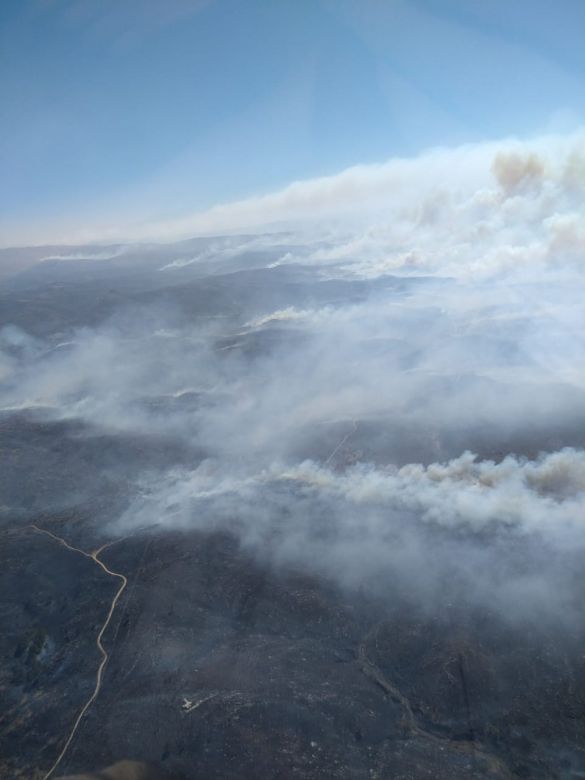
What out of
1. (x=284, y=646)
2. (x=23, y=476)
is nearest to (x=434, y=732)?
(x=284, y=646)

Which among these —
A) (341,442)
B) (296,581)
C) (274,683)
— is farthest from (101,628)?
(341,442)

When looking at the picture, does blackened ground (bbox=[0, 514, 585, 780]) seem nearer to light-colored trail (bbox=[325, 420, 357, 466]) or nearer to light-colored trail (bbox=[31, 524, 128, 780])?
light-colored trail (bbox=[31, 524, 128, 780])

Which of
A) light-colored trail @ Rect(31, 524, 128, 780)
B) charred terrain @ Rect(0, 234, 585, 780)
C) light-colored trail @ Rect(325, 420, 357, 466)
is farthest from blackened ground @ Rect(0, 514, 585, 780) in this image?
light-colored trail @ Rect(325, 420, 357, 466)

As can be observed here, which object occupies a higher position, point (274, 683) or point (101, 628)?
point (101, 628)

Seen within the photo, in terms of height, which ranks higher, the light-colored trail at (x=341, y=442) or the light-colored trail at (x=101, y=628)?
the light-colored trail at (x=101, y=628)

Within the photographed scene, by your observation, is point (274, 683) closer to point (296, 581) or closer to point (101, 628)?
point (296, 581)

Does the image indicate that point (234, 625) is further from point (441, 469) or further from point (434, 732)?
point (441, 469)

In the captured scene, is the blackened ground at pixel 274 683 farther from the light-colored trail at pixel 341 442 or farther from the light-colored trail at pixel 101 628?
the light-colored trail at pixel 341 442

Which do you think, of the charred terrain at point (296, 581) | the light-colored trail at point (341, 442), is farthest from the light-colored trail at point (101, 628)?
the light-colored trail at point (341, 442)
